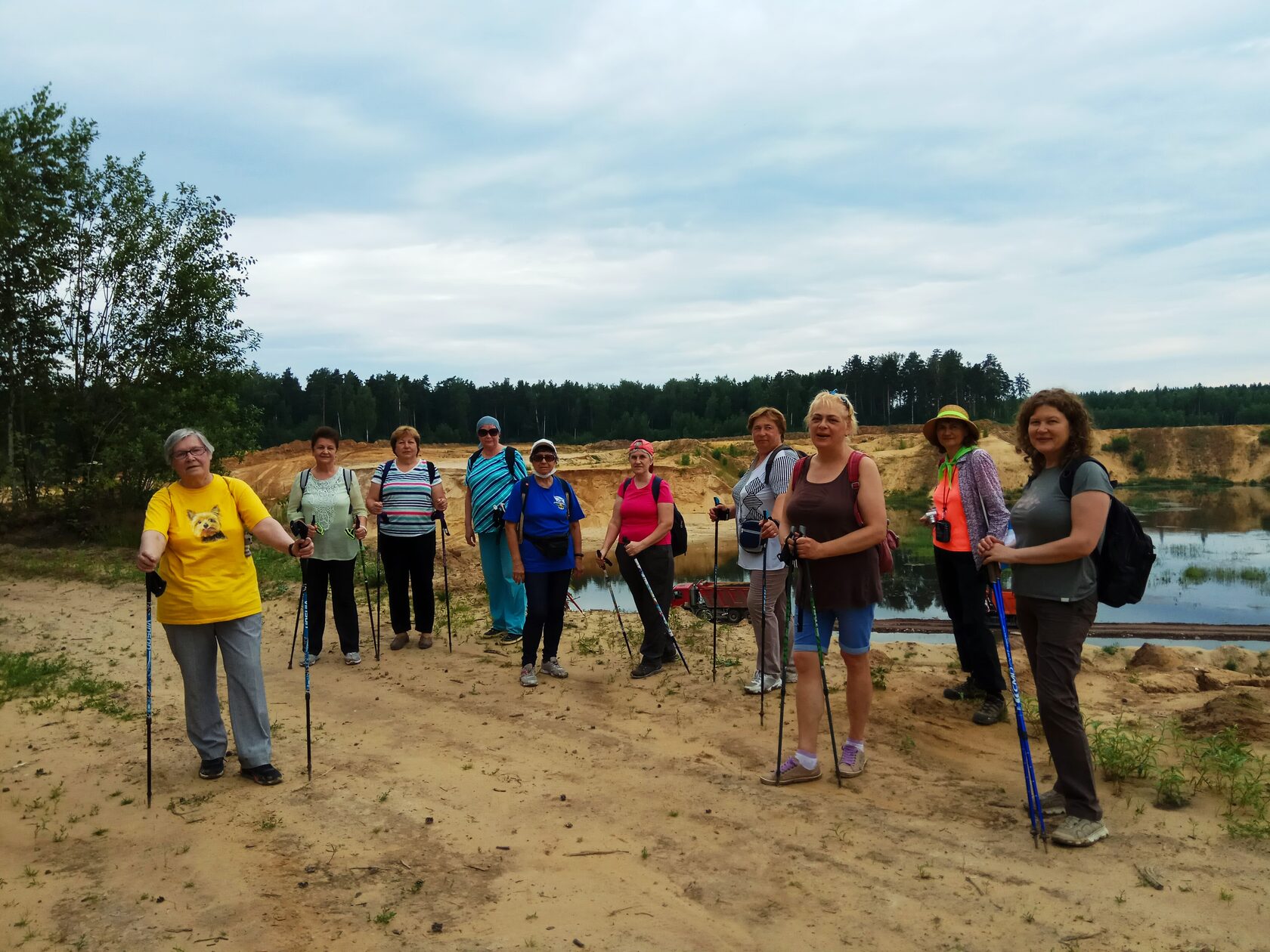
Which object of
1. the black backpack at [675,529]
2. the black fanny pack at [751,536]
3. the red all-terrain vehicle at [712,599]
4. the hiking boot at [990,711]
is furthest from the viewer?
the red all-terrain vehicle at [712,599]

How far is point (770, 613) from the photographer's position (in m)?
6.03

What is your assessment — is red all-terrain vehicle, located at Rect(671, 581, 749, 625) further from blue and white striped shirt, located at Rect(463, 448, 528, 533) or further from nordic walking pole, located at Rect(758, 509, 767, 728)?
nordic walking pole, located at Rect(758, 509, 767, 728)

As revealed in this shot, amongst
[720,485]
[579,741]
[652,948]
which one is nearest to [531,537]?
[579,741]

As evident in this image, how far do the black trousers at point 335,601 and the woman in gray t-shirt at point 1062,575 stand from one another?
522cm

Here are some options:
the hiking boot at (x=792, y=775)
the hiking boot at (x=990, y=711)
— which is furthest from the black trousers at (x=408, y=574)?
the hiking boot at (x=990, y=711)

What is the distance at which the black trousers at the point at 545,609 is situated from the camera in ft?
21.0

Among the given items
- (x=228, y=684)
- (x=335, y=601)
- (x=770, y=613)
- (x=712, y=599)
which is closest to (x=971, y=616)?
(x=770, y=613)

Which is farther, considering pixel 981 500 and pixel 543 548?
pixel 543 548

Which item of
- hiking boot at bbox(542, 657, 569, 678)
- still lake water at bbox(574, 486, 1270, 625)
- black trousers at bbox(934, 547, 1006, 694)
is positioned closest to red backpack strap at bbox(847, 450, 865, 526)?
black trousers at bbox(934, 547, 1006, 694)

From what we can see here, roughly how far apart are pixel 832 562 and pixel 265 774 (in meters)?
3.28

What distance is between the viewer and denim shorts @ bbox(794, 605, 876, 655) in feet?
14.2

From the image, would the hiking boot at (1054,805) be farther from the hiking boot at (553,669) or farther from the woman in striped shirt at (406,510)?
the woman in striped shirt at (406,510)

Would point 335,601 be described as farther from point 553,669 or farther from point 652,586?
point 652,586

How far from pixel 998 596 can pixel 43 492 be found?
17872 mm
